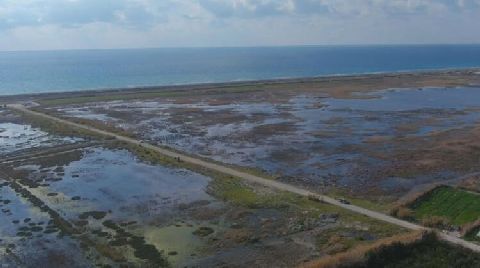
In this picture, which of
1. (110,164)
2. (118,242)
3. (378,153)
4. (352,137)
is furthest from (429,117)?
(118,242)

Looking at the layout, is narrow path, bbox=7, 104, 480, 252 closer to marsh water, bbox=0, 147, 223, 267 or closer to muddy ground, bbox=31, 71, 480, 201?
muddy ground, bbox=31, 71, 480, 201

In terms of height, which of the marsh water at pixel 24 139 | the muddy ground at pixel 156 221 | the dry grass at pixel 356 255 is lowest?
the muddy ground at pixel 156 221

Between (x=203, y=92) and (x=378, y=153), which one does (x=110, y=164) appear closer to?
(x=378, y=153)

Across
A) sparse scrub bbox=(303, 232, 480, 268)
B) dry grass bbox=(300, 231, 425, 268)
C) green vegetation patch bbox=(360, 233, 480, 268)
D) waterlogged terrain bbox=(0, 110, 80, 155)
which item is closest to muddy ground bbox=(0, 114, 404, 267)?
dry grass bbox=(300, 231, 425, 268)

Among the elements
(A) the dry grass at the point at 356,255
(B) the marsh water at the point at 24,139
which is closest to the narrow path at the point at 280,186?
(A) the dry grass at the point at 356,255

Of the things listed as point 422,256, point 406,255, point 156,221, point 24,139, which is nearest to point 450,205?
point 422,256

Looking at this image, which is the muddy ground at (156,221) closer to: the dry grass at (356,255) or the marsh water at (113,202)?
the marsh water at (113,202)
